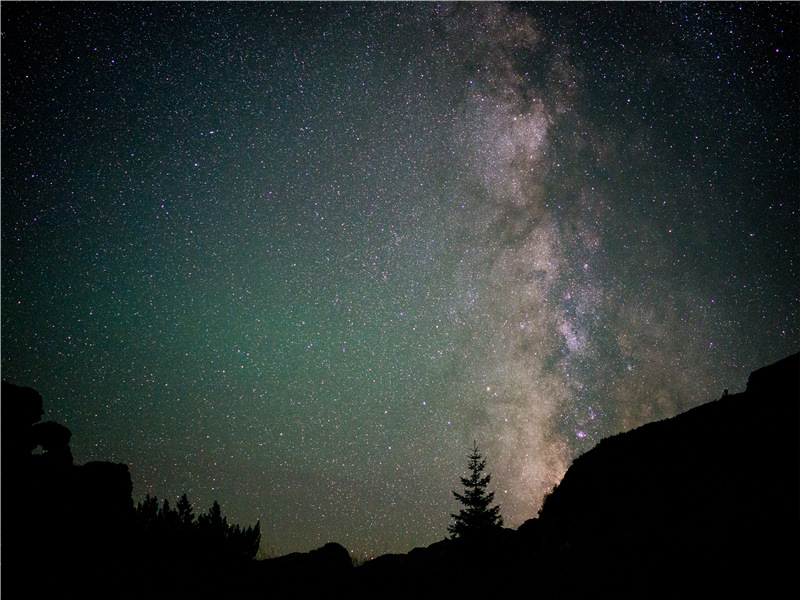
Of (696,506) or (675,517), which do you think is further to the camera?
(675,517)

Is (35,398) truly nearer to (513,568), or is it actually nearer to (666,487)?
(513,568)

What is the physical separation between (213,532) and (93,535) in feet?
27.5

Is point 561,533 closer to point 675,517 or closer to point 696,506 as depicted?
point 675,517

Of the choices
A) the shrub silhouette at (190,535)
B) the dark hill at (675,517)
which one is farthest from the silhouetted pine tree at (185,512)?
the dark hill at (675,517)

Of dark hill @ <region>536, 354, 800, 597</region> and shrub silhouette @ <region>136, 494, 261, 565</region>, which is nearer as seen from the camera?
dark hill @ <region>536, 354, 800, 597</region>

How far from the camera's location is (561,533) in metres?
16.0

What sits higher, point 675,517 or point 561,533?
point 675,517

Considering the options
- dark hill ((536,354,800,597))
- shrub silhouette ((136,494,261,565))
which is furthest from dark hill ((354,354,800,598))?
shrub silhouette ((136,494,261,565))

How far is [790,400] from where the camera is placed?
1209cm

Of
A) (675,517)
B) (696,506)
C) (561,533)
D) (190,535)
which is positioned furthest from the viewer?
(190,535)

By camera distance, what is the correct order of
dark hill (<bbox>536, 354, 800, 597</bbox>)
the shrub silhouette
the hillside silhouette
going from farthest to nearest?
the shrub silhouette, the hillside silhouette, dark hill (<bbox>536, 354, 800, 597</bbox>)

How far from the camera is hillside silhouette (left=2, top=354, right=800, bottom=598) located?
411 inches

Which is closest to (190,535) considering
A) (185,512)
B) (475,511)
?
(185,512)

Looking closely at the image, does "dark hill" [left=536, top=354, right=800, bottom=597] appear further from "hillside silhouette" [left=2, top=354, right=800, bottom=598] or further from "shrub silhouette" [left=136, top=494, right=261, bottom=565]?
"shrub silhouette" [left=136, top=494, right=261, bottom=565]
